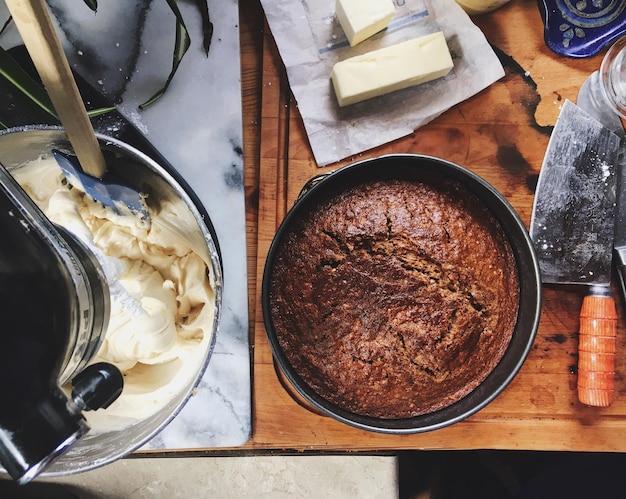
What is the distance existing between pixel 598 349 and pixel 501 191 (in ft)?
1.21

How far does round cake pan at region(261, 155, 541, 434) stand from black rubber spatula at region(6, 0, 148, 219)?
0.27 m

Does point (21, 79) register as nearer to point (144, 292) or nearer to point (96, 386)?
point (144, 292)

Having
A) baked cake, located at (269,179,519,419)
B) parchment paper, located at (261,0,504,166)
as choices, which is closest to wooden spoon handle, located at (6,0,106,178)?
baked cake, located at (269,179,519,419)

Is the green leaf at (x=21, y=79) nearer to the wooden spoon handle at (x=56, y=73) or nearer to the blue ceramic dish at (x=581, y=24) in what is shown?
the wooden spoon handle at (x=56, y=73)

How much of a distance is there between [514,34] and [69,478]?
1.48 metres

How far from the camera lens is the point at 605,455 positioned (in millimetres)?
1638

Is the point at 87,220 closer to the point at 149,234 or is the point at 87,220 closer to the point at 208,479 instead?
the point at 149,234

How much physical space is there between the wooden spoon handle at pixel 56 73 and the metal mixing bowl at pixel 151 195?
0.04 metres

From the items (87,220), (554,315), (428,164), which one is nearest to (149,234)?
(87,220)

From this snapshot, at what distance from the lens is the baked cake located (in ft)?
3.41

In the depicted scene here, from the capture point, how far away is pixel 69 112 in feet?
2.61

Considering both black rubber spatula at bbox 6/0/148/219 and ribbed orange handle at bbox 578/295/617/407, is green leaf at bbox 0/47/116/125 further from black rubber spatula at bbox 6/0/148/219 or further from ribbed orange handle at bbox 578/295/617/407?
ribbed orange handle at bbox 578/295/617/407

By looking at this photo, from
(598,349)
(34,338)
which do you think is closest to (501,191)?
(598,349)

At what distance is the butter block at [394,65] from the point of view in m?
A: 1.18
